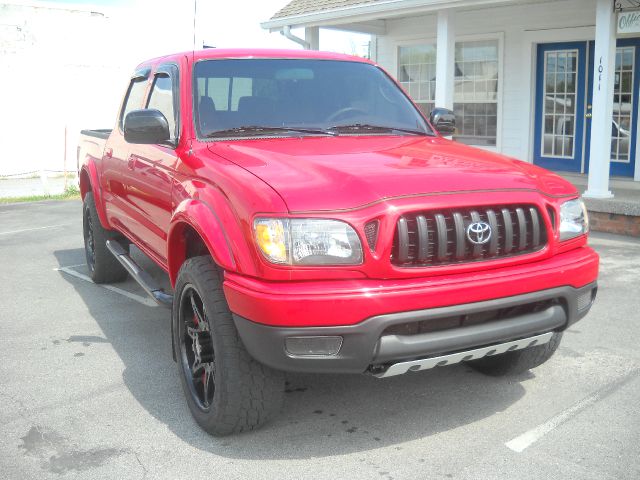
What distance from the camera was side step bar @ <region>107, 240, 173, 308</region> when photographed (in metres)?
4.58

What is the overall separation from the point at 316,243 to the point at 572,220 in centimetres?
142

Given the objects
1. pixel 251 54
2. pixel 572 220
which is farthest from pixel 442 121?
pixel 572 220

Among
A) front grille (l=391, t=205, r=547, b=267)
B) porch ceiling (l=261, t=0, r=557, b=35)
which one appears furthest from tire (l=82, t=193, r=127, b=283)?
porch ceiling (l=261, t=0, r=557, b=35)

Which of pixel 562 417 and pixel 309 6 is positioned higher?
pixel 309 6

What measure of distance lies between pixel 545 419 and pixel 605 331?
177 centimetres

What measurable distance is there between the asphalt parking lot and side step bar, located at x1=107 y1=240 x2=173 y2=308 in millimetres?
452

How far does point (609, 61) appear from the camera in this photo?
9.68 metres

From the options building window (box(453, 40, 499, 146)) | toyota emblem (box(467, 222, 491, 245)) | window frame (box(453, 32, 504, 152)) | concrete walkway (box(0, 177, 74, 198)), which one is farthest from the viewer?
concrete walkway (box(0, 177, 74, 198))

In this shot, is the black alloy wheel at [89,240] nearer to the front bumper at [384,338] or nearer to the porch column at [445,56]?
the front bumper at [384,338]

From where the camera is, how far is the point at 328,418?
392 centimetres

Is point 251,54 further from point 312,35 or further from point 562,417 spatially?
point 312,35

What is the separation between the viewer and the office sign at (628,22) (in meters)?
9.49

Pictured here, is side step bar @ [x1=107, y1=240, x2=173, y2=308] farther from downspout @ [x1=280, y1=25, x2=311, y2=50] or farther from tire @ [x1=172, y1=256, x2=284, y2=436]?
downspout @ [x1=280, y1=25, x2=311, y2=50]

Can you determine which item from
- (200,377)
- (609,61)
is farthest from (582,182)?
(200,377)
